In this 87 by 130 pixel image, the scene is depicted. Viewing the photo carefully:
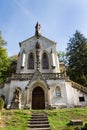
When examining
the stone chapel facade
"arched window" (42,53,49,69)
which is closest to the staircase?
the stone chapel facade

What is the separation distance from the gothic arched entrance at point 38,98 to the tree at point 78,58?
42.1 ft

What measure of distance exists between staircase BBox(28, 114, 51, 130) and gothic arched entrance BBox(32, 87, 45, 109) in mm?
7139

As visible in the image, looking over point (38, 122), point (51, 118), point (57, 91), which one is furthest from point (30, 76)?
point (38, 122)

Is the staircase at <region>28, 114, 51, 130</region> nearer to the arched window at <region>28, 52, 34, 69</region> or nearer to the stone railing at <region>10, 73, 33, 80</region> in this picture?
the stone railing at <region>10, 73, 33, 80</region>

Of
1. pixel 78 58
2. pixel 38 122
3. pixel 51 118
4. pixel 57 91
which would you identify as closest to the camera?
pixel 38 122

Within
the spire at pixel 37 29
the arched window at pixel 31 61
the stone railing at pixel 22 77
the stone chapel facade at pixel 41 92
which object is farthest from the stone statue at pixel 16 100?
the spire at pixel 37 29

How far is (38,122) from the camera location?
14008 mm

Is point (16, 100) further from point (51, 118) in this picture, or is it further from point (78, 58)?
point (78, 58)

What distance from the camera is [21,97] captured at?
22312mm

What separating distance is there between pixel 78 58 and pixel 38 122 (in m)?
24.3

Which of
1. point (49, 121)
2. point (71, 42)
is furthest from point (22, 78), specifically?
point (71, 42)

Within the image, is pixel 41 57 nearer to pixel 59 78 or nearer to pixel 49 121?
pixel 59 78

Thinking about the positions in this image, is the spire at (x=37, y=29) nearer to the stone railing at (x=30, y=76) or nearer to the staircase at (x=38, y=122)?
the stone railing at (x=30, y=76)

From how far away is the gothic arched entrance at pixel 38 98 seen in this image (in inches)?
901
